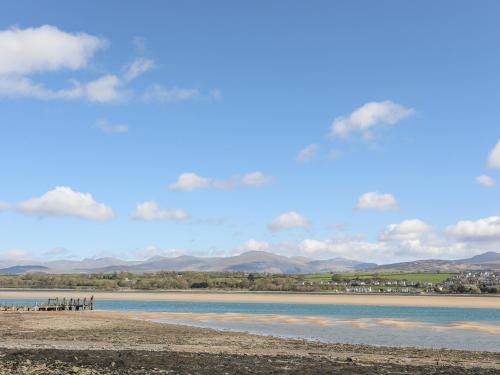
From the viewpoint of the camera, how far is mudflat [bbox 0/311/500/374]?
25.0 meters

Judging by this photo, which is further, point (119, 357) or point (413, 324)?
point (413, 324)

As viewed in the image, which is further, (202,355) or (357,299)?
(357,299)

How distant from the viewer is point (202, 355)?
30.0 metres

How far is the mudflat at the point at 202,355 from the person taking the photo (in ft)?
82.0

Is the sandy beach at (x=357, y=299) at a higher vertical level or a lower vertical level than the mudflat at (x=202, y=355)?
lower

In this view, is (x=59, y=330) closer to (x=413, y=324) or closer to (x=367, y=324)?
(x=367, y=324)

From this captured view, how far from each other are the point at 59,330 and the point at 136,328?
6165mm

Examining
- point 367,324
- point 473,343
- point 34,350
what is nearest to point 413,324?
point 367,324

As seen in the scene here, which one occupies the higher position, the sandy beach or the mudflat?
the mudflat

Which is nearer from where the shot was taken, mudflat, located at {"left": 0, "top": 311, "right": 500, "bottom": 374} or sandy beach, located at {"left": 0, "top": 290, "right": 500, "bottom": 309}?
mudflat, located at {"left": 0, "top": 311, "right": 500, "bottom": 374}

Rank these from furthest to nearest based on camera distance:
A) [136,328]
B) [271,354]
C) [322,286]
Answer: [322,286], [136,328], [271,354]

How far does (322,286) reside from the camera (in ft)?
597

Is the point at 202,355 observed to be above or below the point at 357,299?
above

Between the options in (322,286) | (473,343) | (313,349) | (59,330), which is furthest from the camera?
(322,286)
